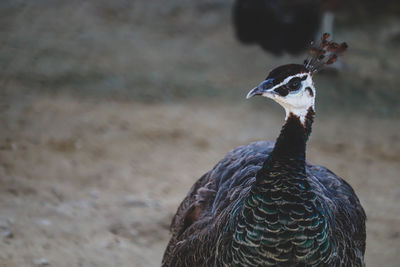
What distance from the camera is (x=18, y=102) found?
Result: 600cm

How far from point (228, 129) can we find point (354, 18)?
15.1ft

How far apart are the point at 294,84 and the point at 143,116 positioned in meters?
3.88

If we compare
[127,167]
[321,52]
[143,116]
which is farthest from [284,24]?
[321,52]

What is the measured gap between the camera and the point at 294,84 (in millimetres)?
2420

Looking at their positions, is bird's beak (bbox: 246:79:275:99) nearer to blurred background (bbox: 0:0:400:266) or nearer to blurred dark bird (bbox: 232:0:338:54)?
blurred background (bbox: 0:0:400:266)

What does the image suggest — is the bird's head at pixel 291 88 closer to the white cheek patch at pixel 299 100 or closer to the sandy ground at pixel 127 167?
the white cheek patch at pixel 299 100

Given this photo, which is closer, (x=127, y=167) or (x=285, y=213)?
(x=285, y=213)

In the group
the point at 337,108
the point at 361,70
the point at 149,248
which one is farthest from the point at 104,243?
the point at 361,70

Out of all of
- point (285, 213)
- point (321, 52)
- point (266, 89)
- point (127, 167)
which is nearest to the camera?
point (285, 213)

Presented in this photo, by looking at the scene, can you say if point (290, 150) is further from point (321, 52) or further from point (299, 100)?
point (321, 52)

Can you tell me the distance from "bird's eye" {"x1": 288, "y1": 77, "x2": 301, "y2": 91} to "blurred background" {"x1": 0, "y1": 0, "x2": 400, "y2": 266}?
2.02 m

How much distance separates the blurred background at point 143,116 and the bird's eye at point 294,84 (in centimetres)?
202

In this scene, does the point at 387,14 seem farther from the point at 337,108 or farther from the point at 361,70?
the point at 337,108

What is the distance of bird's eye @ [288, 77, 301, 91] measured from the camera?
7.92ft
